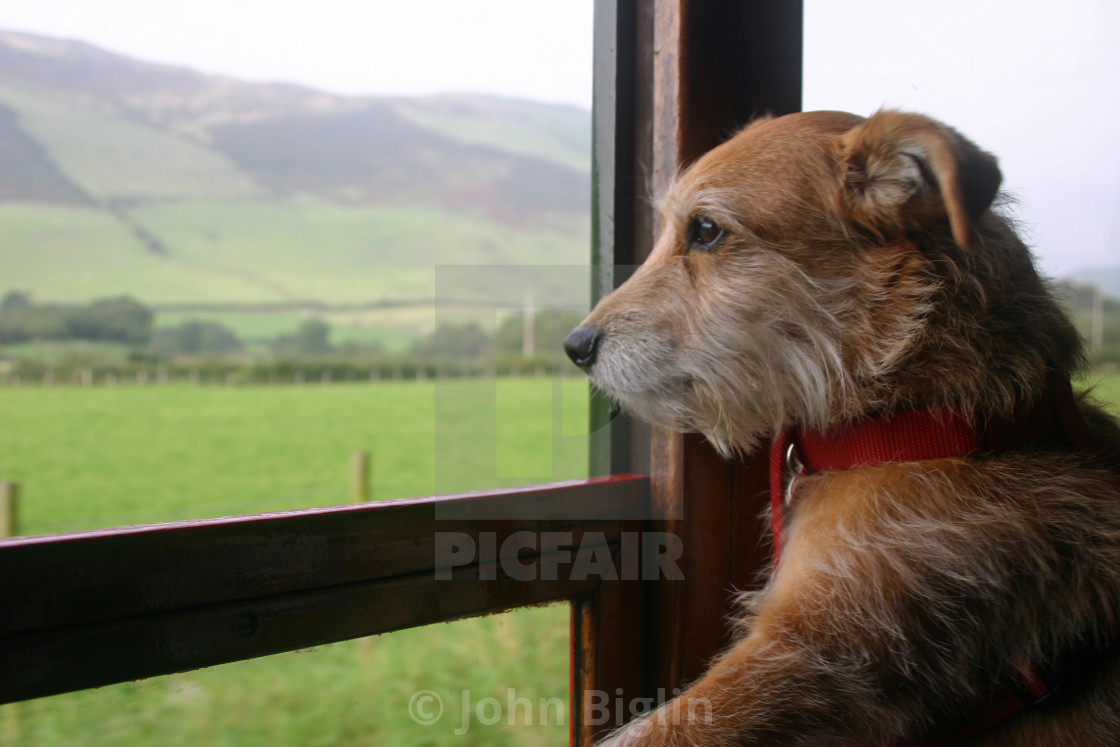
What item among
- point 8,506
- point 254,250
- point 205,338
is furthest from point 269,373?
point 8,506

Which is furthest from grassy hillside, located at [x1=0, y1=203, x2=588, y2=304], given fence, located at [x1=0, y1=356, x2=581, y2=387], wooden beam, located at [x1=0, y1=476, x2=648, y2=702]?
wooden beam, located at [x1=0, y1=476, x2=648, y2=702]

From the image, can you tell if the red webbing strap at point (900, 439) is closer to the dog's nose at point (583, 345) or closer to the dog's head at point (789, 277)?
the dog's head at point (789, 277)

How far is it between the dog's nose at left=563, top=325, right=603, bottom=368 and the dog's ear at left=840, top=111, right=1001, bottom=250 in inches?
23.1

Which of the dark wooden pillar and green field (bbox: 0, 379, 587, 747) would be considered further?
the dark wooden pillar

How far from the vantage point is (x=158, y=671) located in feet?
2.87

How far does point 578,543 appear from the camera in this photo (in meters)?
1.36

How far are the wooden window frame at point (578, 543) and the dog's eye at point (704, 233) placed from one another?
0.54 feet

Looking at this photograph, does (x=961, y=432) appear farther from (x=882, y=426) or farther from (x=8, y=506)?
(x=8, y=506)

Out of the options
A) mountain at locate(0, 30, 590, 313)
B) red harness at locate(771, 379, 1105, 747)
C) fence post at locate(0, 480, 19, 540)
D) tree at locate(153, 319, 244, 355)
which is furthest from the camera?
tree at locate(153, 319, 244, 355)

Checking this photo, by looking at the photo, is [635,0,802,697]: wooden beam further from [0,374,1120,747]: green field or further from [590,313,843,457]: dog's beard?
[0,374,1120,747]: green field

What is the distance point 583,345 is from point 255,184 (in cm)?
1183

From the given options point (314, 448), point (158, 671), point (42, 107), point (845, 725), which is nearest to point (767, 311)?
point (845, 725)

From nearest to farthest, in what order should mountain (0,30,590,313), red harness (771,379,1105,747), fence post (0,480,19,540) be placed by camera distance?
1. red harness (771,379,1105,747)
2. fence post (0,480,19,540)
3. mountain (0,30,590,313)

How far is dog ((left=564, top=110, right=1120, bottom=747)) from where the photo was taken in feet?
3.01
